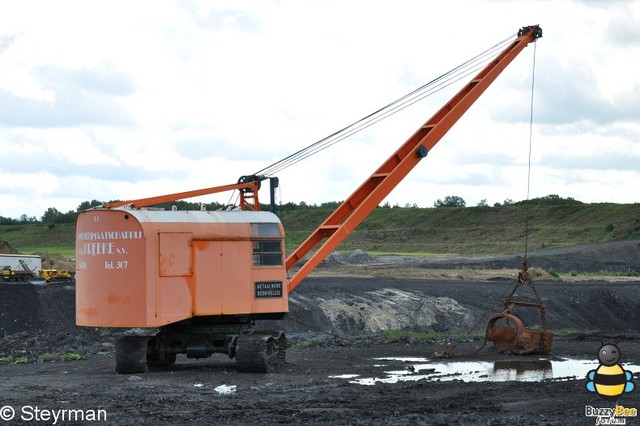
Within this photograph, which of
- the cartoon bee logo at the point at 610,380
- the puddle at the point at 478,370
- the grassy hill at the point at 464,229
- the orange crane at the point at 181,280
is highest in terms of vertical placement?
the grassy hill at the point at 464,229

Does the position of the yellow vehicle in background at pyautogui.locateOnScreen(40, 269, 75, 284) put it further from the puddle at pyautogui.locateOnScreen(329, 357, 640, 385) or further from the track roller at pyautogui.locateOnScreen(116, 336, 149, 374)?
the track roller at pyautogui.locateOnScreen(116, 336, 149, 374)

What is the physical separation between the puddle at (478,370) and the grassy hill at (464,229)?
53917 millimetres

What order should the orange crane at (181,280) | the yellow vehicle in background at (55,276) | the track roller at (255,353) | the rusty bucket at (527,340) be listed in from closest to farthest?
the orange crane at (181,280) → the track roller at (255,353) → the rusty bucket at (527,340) → the yellow vehicle in background at (55,276)

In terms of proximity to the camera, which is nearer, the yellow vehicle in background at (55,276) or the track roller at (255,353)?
the track roller at (255,353)

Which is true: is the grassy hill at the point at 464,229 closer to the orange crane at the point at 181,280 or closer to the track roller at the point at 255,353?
the orange crane at the point at 181,280

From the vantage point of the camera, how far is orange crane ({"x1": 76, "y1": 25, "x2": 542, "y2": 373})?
19672mm

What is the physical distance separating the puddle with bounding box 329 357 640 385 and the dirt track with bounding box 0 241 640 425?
141 millimetres

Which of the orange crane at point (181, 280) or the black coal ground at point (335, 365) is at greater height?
the orange crane at point (181, 280)

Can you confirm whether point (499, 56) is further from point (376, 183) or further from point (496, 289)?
point (496, 289)

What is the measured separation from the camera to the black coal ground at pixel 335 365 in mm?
15016

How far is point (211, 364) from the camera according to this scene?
22.6 metres

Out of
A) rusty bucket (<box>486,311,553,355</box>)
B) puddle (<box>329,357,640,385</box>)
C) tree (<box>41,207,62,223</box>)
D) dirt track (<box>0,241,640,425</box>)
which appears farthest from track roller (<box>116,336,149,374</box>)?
tree (<box>41,207,62,223</box>)

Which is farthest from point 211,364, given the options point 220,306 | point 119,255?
point 119,255

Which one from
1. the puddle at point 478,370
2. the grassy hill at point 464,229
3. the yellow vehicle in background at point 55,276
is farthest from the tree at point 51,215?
the puddle at point 478,370
